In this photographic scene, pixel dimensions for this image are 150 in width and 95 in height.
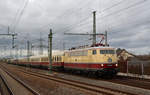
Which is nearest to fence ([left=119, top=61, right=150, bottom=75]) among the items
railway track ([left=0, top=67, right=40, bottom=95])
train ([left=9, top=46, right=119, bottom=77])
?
train ([left=9, top=46, right=119, bottom=77])

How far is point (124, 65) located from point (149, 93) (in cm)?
1516

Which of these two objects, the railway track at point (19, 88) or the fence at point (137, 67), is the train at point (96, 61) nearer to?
the fence at point (137, 67)

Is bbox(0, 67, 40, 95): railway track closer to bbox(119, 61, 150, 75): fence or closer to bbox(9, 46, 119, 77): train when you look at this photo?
bbox(9, 46, 119, 77): train

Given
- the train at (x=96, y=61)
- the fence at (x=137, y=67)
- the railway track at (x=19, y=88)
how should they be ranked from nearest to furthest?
the railway track at (x=19, y=88) < the train at (x=96, y=61) < the fence at (x=137, y=67)

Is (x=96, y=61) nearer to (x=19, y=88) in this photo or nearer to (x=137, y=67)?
(x=137, y=67)

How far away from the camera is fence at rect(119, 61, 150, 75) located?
22453 millimetres

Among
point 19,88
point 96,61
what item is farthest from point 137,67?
point 19,88

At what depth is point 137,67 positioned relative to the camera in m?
23.8

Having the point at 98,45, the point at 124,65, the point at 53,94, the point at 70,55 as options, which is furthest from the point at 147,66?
the point at 53,94

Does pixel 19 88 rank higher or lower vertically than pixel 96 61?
lower

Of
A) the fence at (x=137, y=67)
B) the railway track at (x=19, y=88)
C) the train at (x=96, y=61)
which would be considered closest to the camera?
the railway track at (x=19, y=88)

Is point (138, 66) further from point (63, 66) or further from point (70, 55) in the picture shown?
point (63, 66)

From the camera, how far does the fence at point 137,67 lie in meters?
22.5

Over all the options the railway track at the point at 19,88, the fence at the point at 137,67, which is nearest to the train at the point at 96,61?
the fence at the point at 137,67
